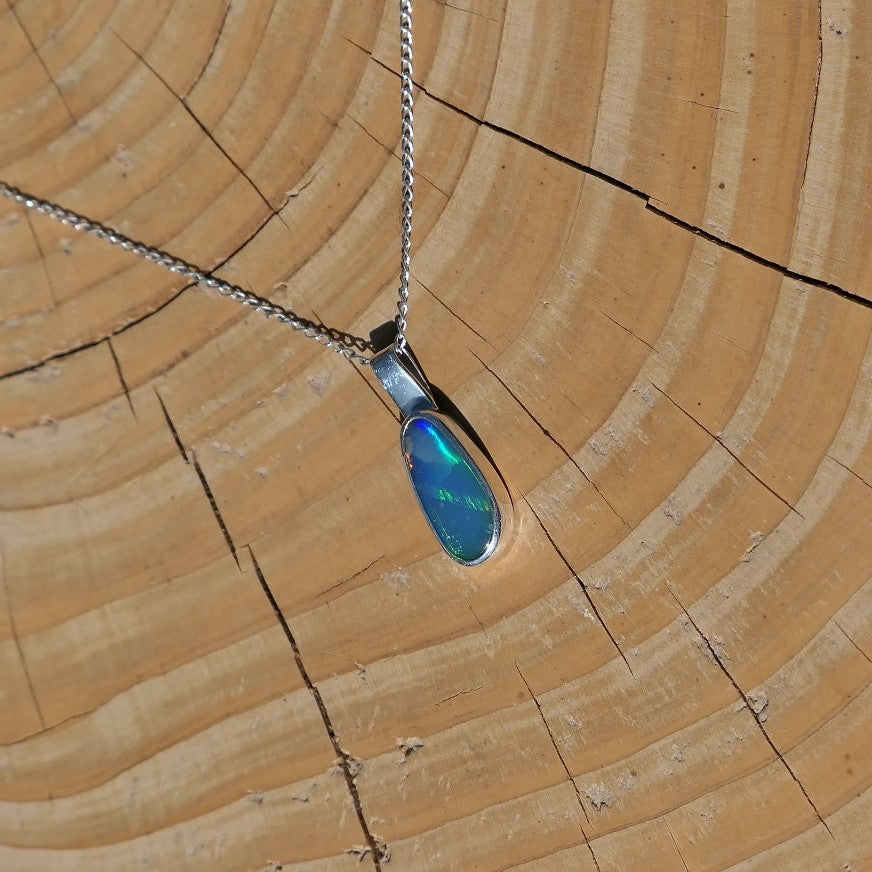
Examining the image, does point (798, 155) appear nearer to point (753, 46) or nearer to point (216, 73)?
point (753, 46)

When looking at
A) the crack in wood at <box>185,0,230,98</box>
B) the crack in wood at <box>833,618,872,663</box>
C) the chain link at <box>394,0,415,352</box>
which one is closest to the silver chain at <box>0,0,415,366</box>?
the chain link at <box>394,0,415,352</box>

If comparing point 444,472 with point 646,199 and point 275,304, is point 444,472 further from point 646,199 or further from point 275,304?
point 646,199

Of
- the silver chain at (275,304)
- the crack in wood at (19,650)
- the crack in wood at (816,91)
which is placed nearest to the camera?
the crack in wood at (816,91)

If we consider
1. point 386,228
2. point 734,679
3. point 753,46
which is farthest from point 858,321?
point 386,228

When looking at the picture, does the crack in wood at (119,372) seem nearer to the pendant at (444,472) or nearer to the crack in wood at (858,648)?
the pendant at (444,472)

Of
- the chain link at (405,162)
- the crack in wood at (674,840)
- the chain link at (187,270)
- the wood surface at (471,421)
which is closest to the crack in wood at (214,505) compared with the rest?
the wood surface at (471,421)

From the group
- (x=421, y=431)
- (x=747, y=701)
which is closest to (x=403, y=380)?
(x=421, y=431)
